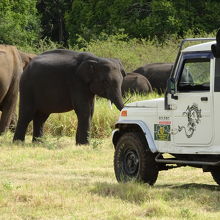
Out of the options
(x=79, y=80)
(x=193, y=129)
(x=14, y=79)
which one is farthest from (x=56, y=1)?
(x=193, y=129)

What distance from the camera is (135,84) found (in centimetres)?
3072

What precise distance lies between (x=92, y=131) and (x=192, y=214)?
1228cm

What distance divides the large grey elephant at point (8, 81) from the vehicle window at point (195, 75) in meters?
11.5

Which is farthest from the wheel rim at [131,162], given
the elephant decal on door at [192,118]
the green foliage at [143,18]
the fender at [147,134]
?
the green foliage at [143,18]

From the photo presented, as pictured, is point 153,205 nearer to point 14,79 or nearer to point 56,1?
point 14,79

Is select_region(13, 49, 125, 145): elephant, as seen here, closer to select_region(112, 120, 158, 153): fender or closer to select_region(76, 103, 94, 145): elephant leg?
select_region(76, 103, 94, 145): elephant leg

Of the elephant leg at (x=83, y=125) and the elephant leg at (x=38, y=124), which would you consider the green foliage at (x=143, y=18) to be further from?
the elephant leg at (x=83, y=125)

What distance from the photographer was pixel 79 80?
21219 millimetres

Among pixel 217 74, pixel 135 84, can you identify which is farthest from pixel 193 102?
pixel 135 84

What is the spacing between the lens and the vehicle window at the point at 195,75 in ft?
41.8

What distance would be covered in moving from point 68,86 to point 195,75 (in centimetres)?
864

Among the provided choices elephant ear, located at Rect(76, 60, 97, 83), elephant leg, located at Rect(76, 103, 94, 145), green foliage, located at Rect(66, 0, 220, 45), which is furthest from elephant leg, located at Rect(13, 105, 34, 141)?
green foliage, located at Rect(66, 0, 220, 45)

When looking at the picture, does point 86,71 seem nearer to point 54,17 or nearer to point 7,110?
point 7,110

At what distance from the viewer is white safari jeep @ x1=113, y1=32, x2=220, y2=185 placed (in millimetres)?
12461
